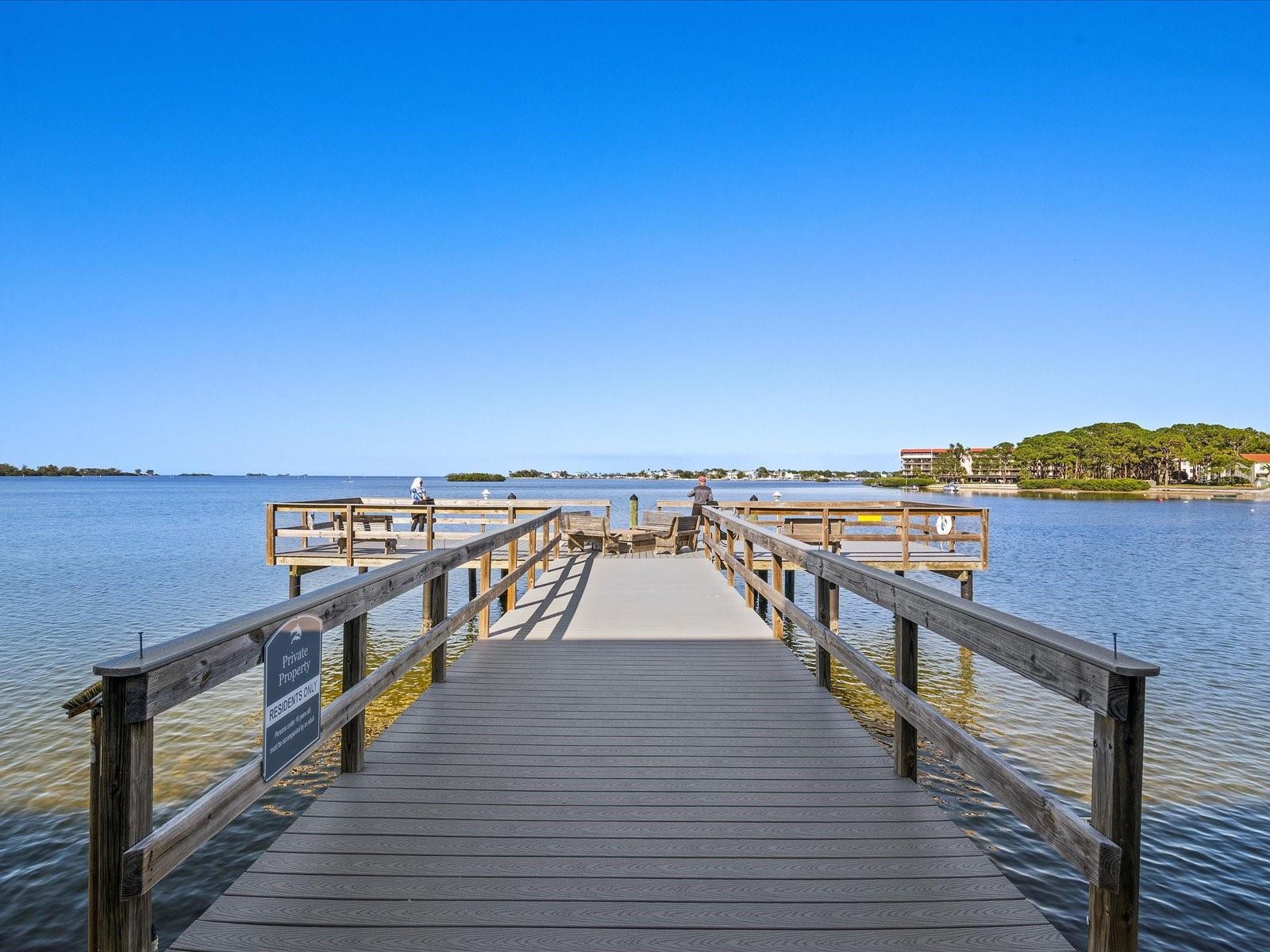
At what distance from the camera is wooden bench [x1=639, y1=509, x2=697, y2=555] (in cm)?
1599

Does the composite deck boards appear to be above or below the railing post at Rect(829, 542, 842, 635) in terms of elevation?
below

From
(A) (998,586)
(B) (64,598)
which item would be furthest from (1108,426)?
Result: (B) (64,598)

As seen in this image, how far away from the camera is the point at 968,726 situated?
26.1 ft

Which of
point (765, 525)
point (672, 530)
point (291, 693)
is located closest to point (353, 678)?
point (291, 693)

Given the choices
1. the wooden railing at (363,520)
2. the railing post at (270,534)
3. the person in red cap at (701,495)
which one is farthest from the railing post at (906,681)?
the person in red cap at (701,495)

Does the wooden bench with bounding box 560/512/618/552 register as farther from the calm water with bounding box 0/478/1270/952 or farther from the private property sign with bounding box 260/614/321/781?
the private property sign with bounding box 260/614/321/781

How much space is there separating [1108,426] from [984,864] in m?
151

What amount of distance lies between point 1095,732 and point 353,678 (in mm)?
3090

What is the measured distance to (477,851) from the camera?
279 cm

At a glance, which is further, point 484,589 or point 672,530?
point 672,530

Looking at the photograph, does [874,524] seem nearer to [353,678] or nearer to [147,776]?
[353,678]

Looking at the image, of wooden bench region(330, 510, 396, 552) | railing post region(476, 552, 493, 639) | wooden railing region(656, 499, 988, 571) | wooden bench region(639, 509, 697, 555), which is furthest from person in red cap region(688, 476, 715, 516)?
railing post region(476, 552, 493, 639)

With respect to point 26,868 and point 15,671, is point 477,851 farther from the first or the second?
point 15,671

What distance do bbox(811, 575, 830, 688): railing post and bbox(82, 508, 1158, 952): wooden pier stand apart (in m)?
0.03
